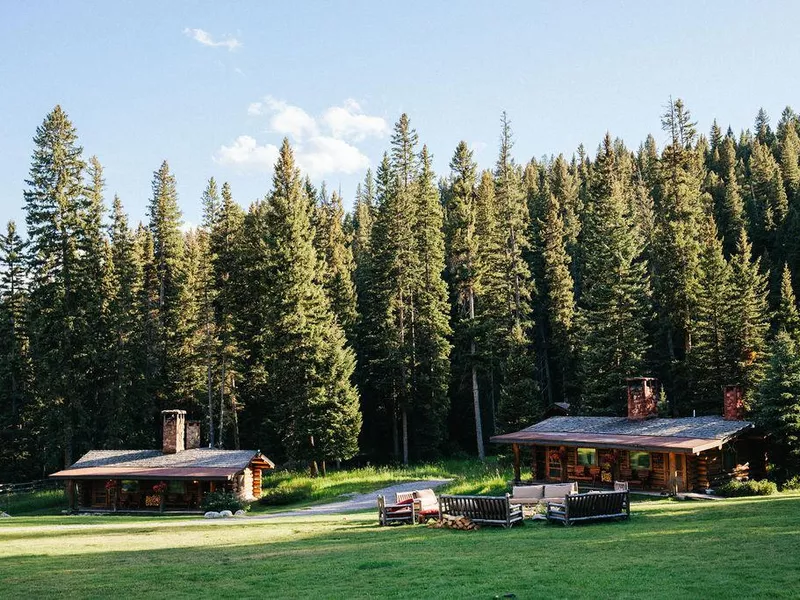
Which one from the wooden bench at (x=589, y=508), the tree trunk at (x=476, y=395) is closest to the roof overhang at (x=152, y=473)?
the tree trunk at (x=476, y=395)

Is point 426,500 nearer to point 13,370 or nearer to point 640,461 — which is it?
point 640,461

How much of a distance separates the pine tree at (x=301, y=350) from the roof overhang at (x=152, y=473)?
9.43m

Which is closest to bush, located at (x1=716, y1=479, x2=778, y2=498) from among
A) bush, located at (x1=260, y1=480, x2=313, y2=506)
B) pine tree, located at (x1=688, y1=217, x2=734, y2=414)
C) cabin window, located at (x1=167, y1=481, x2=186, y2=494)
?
pine tree, located at (x1=688, y1=217, x2=734, y2=414)

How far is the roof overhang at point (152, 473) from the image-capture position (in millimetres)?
33656

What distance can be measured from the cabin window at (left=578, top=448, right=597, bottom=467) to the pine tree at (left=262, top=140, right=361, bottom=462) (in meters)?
16.3

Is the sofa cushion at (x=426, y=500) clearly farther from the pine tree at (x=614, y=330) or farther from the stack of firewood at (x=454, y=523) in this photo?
the pine tree at (x=614, y=330)

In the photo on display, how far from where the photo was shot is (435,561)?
12.7 meters

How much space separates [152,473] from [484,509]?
72.6 ft

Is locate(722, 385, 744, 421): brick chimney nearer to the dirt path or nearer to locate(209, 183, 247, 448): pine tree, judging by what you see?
the dirt path

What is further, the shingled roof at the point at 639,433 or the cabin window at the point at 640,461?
the cabin window at the point at 640,461

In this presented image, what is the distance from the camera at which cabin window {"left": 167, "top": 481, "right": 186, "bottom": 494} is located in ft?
114

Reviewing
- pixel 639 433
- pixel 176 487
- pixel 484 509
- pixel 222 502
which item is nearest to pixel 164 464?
pixel 176 487

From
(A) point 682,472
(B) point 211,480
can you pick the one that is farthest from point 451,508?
(B) point 211,480

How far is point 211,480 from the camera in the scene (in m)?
33.8
